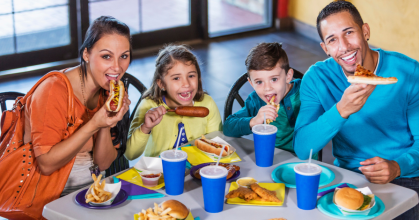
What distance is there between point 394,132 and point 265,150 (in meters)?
0.74

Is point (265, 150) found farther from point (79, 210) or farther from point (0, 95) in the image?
point (0, 95)

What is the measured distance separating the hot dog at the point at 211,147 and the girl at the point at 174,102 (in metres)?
0.28

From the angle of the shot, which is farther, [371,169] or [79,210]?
[371,169]

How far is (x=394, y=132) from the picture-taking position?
2498 millimetres

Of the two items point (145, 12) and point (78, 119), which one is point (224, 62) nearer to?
point (145, 12)

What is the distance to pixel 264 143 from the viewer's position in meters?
2.23

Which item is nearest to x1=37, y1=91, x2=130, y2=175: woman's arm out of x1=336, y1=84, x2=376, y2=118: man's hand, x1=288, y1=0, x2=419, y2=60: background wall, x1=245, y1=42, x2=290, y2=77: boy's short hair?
x1=245, y1=42, x2=290, y2=77: boy's short hair

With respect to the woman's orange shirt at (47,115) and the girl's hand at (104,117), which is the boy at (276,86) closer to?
the girl's hand at (104,117)

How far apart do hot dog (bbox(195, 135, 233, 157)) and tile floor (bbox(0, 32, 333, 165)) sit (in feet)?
8.88

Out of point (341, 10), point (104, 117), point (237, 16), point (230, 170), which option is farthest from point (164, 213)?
point (237, 16)

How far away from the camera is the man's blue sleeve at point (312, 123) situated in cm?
226

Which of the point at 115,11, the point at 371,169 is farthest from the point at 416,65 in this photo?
the point at 115,11

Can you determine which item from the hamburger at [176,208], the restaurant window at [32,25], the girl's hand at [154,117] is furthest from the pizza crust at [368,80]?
the restaurant window at [32,25]

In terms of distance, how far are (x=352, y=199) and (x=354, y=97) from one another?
0.47 m
